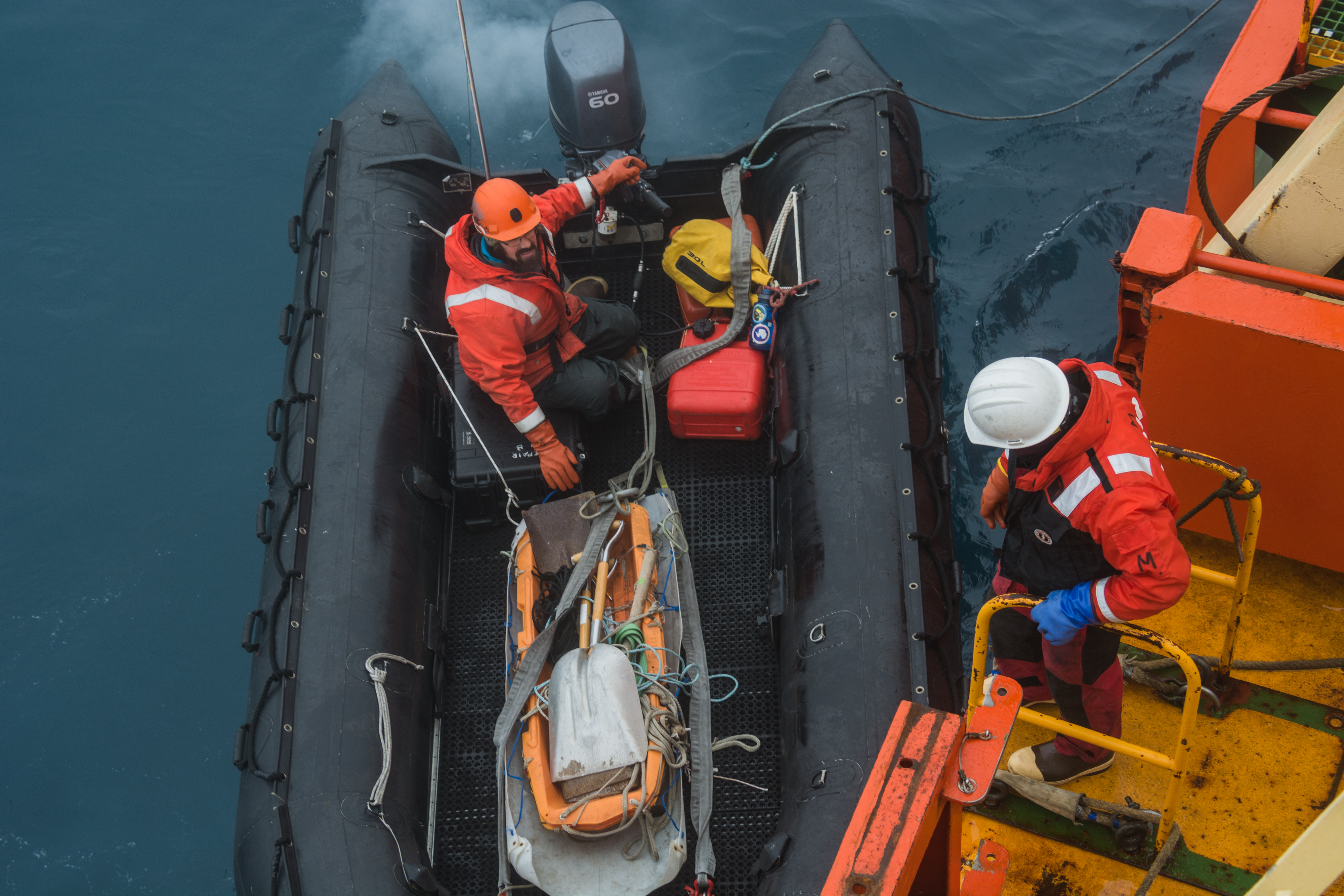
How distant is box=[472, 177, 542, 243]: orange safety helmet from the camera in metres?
3.17

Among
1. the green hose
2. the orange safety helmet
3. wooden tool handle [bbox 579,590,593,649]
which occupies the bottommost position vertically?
the green hose

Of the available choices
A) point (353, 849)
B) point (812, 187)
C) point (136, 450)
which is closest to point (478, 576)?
point (353, 849)

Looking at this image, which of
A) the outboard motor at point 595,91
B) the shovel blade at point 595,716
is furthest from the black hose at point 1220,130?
the shovel blade at point 595,716

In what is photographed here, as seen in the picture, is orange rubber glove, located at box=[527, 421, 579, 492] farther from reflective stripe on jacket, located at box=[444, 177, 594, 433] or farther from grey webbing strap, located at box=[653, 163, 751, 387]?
grey webbing strap, located at box=[653, 163, 751, 387]

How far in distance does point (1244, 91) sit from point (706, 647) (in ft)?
8.17

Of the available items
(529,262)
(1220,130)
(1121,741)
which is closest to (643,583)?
(529,262)

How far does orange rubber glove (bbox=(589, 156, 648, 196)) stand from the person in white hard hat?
1791 mm

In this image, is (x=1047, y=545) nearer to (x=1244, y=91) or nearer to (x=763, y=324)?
(x=763, y=324)

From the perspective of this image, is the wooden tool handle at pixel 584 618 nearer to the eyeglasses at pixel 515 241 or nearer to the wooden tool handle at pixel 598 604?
the wooden tool handle at pixel 598 604

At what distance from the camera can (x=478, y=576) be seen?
12.0 ft

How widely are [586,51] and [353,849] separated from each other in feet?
9.10

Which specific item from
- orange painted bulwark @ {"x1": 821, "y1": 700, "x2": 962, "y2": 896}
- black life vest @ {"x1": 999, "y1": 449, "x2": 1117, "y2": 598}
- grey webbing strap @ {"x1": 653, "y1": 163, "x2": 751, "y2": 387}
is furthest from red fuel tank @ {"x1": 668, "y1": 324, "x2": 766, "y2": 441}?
orange painted bulwark @ {"x1": 821, "y1": 700, "x2": 962, "y2": 896}

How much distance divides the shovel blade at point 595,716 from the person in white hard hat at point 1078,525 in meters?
1.06

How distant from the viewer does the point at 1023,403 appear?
7.31 feet
